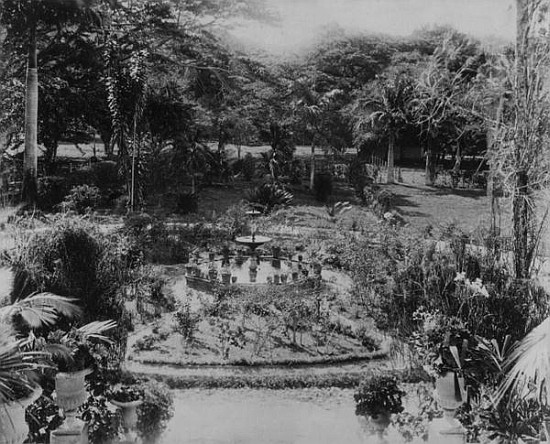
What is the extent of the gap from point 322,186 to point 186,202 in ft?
5.14

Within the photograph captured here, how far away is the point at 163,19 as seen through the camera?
698cm

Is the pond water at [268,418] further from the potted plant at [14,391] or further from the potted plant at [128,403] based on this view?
the potted plant at [14,391]

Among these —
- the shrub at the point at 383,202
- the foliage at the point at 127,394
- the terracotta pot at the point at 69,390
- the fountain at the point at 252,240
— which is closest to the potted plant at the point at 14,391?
the terracotta pot at the point at 69,390

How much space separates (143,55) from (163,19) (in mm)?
432

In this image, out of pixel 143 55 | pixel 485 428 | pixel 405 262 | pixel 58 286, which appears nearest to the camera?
pixel 485 428

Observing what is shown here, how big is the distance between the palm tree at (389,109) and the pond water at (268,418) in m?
2.79

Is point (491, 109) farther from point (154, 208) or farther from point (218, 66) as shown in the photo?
point (154, 208)

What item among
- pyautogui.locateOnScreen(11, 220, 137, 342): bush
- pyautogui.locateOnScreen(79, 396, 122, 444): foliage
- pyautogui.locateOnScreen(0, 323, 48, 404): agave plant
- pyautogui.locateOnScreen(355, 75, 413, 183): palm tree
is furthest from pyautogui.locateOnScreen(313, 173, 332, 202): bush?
pyautogui.locateOnScreen(0, 323, 48, 404): agave plant

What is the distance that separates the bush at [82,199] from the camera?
7035 millimetres

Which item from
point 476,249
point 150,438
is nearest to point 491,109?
point 476,249

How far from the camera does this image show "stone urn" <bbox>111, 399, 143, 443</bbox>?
5.61 metres

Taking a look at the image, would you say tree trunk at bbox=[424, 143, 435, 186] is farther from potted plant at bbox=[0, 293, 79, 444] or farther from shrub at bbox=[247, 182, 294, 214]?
potted plant at bbox=[0, 293, 79, 444]

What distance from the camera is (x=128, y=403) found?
560cm

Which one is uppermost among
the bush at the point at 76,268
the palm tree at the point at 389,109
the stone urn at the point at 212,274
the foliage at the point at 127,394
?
the palm tree at the point at 389,109
